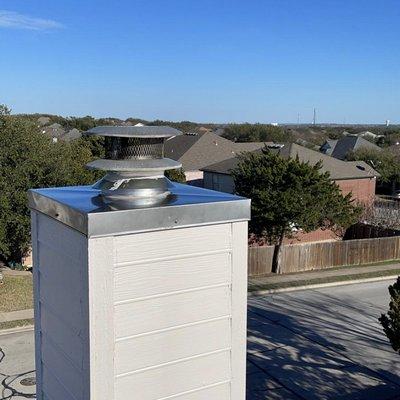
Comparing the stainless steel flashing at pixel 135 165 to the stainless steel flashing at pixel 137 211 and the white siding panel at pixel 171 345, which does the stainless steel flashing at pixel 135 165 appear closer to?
the stainless steel flashing at pixel 137 211

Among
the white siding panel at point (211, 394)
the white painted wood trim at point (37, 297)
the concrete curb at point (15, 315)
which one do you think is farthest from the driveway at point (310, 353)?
the white siding panel at point (211, 394)

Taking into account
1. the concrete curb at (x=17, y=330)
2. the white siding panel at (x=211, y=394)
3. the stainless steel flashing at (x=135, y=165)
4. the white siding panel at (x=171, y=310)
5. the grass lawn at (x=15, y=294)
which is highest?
the stainless steel flashing at (x=135, y=165)

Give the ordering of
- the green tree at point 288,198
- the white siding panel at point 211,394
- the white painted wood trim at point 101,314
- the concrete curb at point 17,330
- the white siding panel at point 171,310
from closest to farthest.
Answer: the white painted wood trim at point 101,314, the white siding panel at point 171,310, the white siding panel at point 211,394, the concrete curb at point 17,330, the green tree at point 288,198

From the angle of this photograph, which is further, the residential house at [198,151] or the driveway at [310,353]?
the residential house at [198,151]

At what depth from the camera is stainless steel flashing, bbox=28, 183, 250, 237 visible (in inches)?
99.5

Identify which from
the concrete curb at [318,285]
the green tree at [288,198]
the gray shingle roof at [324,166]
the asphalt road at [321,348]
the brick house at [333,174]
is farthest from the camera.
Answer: the brick house at [333,174]

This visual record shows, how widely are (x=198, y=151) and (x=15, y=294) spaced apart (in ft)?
86.6

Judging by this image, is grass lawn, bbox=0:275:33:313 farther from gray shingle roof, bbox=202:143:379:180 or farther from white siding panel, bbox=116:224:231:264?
gray shingle roof, bbox=202:143:379:180

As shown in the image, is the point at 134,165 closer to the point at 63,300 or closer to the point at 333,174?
the point at 63,300

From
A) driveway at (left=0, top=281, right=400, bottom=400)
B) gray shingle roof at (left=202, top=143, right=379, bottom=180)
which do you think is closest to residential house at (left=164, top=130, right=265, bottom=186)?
gray shingle roof at (left=202, top=143, right=379, bottom=180)

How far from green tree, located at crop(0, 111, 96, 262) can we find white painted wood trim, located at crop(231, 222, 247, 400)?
15.3m

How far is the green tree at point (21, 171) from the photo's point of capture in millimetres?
17391

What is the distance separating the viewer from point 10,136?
1819 centimetres

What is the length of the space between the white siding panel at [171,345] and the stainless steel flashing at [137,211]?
577 mm
